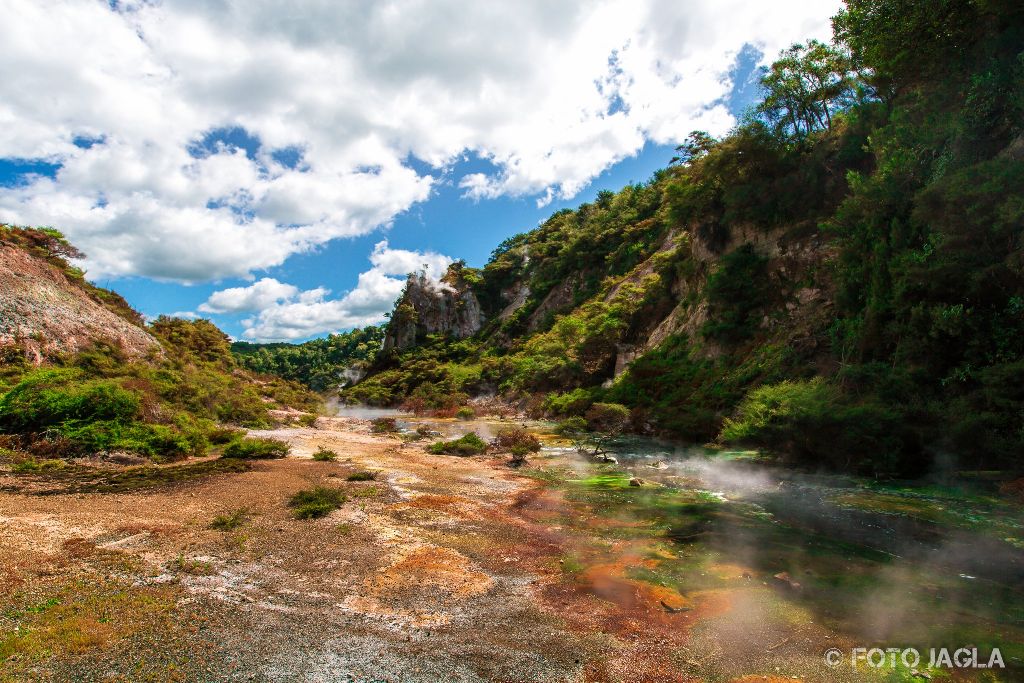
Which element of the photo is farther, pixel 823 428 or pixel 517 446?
pixel 517 446

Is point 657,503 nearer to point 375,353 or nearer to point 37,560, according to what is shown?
point 37,560

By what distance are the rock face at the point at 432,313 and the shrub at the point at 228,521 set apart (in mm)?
69615

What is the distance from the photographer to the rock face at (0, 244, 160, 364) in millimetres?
17688

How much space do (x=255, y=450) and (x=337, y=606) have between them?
36.4 feet

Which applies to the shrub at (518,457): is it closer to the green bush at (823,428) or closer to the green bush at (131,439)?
the green bush at (823,428)

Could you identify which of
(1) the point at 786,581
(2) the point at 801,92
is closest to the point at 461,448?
(1) the point at 786,581

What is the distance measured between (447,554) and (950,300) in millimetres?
14126

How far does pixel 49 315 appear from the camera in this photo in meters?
19.2

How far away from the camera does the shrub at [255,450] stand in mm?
14430

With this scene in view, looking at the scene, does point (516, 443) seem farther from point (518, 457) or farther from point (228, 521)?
point (228, 521)

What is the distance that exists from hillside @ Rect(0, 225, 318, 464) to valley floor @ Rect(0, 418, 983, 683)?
4163mm

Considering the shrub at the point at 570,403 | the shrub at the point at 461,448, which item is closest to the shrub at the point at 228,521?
the shrub at the point at 461,448

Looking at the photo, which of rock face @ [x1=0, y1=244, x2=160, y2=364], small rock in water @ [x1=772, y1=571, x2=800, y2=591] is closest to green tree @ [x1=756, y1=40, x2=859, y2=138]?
small rock in water @ [x1=772, y1=571, x2=800, y2=591]

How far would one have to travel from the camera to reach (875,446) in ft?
39.1
